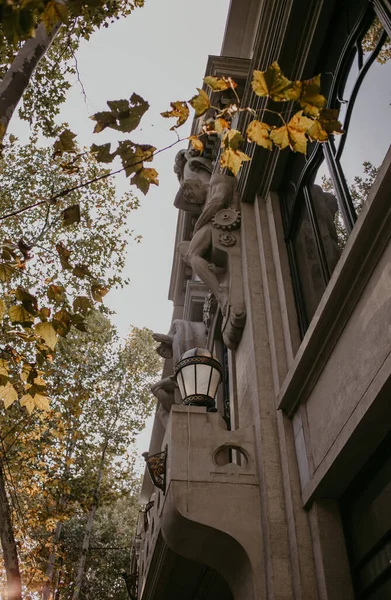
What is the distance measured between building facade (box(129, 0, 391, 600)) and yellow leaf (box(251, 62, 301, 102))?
3.02 ft

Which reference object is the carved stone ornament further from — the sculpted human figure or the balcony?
the balcony

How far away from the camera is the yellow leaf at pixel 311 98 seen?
4543 millimetres

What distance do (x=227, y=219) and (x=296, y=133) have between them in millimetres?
4067

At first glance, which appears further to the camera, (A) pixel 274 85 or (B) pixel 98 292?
(B) pixel 98 292

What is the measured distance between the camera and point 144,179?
529cm

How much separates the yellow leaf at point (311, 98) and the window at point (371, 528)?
272cm

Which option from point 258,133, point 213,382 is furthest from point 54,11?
point 213,382

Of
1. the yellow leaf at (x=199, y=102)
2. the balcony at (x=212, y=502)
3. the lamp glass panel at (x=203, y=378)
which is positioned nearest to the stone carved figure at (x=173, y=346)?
the lamp glass panel at (x=203, y=378)

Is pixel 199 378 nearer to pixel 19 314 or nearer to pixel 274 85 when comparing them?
pixel 19 314

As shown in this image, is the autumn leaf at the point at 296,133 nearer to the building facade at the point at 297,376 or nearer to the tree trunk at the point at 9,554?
the building facade at the point at 297,376

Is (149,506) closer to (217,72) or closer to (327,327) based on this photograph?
(327,327)

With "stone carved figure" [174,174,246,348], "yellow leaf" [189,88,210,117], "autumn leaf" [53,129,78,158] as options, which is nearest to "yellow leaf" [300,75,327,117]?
"yellow leaf" [189,88,210,117]

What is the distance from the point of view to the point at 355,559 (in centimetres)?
492

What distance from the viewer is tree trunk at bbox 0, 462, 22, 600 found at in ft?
22.6
